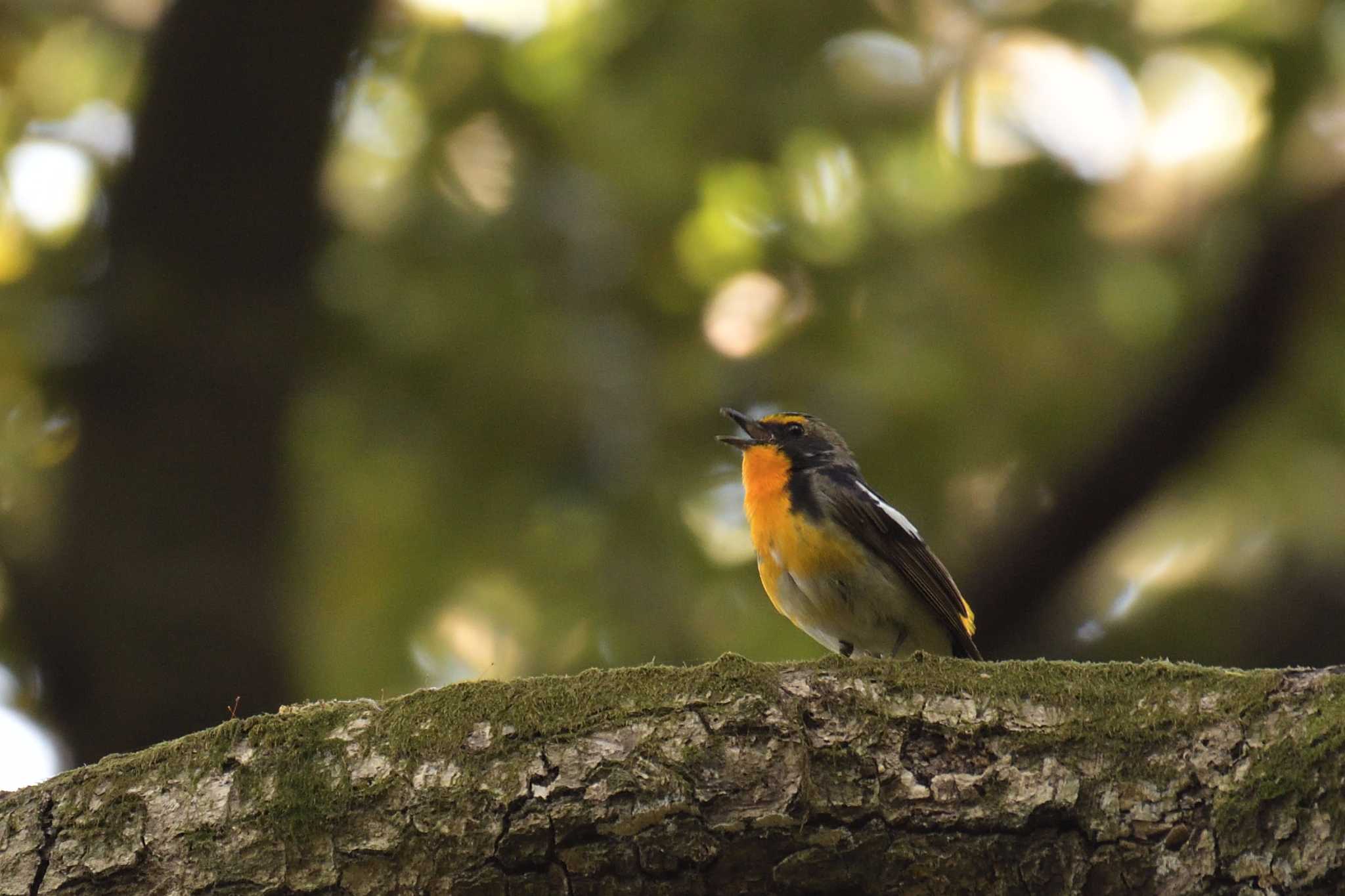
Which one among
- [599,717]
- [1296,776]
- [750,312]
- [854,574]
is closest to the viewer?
[1296,776]

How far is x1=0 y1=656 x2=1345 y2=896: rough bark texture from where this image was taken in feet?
8.33

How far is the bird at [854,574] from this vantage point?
489 cm

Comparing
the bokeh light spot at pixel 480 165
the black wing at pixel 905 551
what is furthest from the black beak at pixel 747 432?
the bokeh light spot at pixel 480 165

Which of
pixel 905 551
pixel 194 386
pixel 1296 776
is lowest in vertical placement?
pixel 1296 776

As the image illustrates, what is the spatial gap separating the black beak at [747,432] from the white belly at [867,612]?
3.06 feet

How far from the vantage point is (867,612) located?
493cm

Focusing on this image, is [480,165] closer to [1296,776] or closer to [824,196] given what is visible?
[824,196]

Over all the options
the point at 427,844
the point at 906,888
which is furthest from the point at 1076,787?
the point at 427,844

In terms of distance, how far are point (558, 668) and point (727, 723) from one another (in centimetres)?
405

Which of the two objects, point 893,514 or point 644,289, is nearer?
point 893,514

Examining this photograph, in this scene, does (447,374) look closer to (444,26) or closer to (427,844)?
(444,26)


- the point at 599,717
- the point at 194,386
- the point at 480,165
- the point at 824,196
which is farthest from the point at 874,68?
the point at 599,717

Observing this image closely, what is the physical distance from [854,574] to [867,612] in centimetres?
15

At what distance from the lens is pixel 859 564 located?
4895 mm
